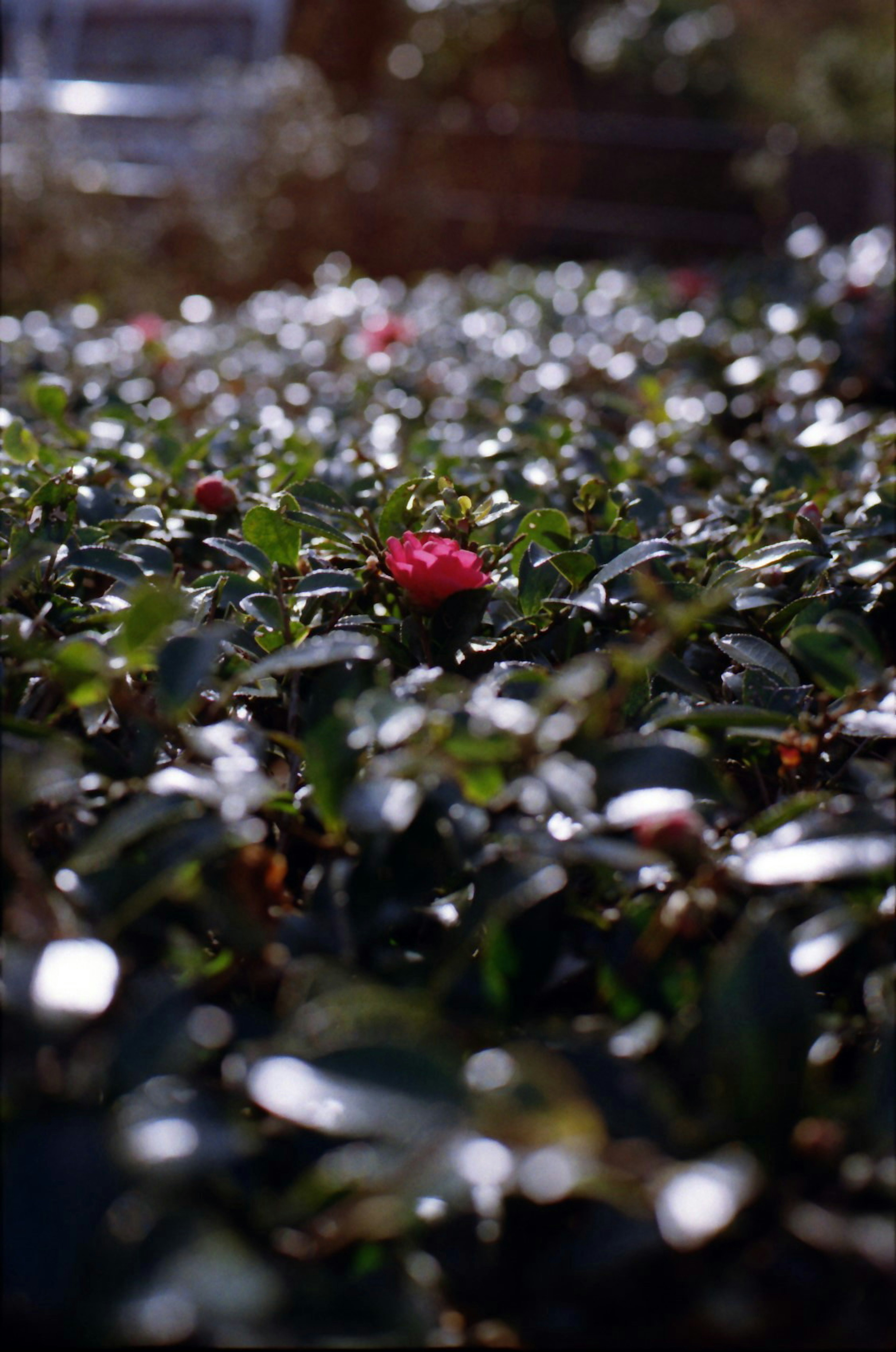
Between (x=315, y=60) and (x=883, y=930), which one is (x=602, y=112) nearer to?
(x=315, y=60)

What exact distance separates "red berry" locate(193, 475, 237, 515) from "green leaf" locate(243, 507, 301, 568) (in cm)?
27

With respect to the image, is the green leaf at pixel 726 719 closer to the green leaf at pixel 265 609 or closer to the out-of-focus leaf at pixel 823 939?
the out-of-focus leaf at pixel 823 939

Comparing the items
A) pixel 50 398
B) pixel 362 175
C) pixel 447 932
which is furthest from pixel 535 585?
pixel 362 175

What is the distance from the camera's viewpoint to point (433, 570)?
103 cm

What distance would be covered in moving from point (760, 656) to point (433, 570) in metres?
0.30

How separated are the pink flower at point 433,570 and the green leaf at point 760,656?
23 cm

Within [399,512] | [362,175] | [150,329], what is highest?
[399,512]

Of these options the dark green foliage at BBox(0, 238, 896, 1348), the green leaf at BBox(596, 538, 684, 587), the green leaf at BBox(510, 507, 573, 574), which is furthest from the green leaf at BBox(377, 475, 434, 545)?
the green leaf at BBox(596, 538, 684, 587)

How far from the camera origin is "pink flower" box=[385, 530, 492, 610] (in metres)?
1.03

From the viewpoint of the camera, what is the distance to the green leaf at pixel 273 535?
1.11 meters

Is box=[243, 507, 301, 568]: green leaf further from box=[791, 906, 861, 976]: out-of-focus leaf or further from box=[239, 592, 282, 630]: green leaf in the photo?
box=[791, 906, 861, 976]: out-of-focus leaf

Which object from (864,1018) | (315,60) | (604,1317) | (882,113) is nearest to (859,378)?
(864,1018)

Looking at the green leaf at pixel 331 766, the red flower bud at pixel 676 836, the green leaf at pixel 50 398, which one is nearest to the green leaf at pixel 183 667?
the green leaf at pixel 331 766

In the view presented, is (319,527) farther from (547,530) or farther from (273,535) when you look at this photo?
(547,530)
